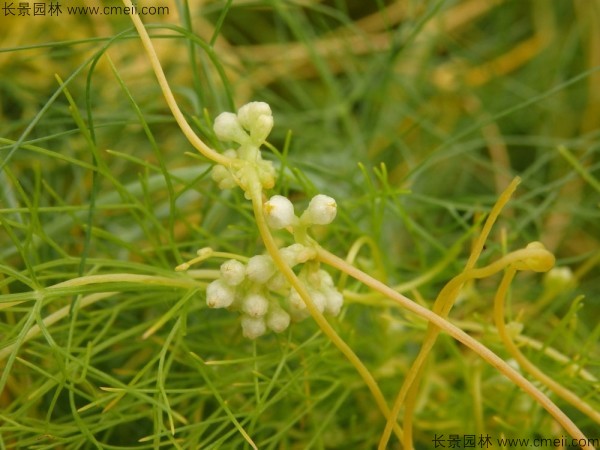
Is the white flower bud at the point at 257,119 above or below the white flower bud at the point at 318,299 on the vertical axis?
above

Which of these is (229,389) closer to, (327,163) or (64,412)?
(64,412)

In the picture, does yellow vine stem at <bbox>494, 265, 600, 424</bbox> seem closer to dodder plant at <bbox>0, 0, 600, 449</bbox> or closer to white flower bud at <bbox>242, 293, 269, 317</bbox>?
dodder plant at <bbox>0, 0, 600, 449</bbox>


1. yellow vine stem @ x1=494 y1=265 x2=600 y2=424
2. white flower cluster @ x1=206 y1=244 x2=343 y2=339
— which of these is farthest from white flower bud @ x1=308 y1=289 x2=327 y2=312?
yellow vine stem @ x1=494 y1=265 x2=600 y2=424

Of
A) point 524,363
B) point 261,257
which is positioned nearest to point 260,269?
point 261,257

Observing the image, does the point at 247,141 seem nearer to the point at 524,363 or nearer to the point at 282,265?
the point at 282,265

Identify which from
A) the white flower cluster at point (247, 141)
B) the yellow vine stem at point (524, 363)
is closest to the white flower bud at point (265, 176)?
the white flower cluster at point (247, 141)

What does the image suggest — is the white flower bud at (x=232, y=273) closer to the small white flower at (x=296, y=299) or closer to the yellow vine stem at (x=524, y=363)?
the small white flower at (x=296, y=299)

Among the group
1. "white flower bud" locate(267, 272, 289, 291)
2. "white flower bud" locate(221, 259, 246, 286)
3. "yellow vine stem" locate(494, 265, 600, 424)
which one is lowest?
"yellow vine stem" locate(494, 265, 600, 424)

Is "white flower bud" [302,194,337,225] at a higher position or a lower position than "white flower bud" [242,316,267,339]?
higher
